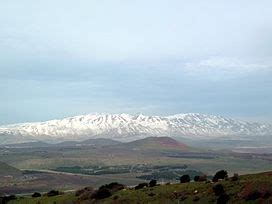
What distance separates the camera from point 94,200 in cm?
11012

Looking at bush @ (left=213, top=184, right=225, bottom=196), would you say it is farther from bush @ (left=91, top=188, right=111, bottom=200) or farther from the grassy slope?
bush @ (left=91, top=188, right=111, bottom=200)

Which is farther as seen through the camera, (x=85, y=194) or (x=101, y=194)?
(x=85, y=194)

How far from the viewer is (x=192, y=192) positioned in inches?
3804

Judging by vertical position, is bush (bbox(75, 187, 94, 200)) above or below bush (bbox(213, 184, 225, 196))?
below

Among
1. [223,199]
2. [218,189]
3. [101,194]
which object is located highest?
[218,189]

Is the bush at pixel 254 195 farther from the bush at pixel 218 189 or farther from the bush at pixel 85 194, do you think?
the bush at pixel 85 194

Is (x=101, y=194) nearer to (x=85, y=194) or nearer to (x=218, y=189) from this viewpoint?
(x=85, y=194)

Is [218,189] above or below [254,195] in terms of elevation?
above

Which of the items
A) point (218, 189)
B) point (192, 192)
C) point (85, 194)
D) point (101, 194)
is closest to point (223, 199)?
point (218, 189)

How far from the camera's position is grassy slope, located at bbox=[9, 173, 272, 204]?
84938 mm

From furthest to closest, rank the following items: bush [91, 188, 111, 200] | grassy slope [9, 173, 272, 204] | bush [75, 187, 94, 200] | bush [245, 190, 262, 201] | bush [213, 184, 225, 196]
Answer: bush [75, 187, 94, 200]
bush [91, 188, 111, 200]
bush [213, 184, 225, 196]
grassy slope [9, 173, 272, 204]
bush [245, 190, 262, 201]

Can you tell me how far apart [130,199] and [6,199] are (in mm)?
46755

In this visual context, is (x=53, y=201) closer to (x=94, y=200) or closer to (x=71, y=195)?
(x=71, y=195)

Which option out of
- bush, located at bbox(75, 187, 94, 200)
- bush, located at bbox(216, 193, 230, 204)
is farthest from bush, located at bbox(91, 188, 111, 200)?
bush, located at bbox(216, 193, 230, 204)
